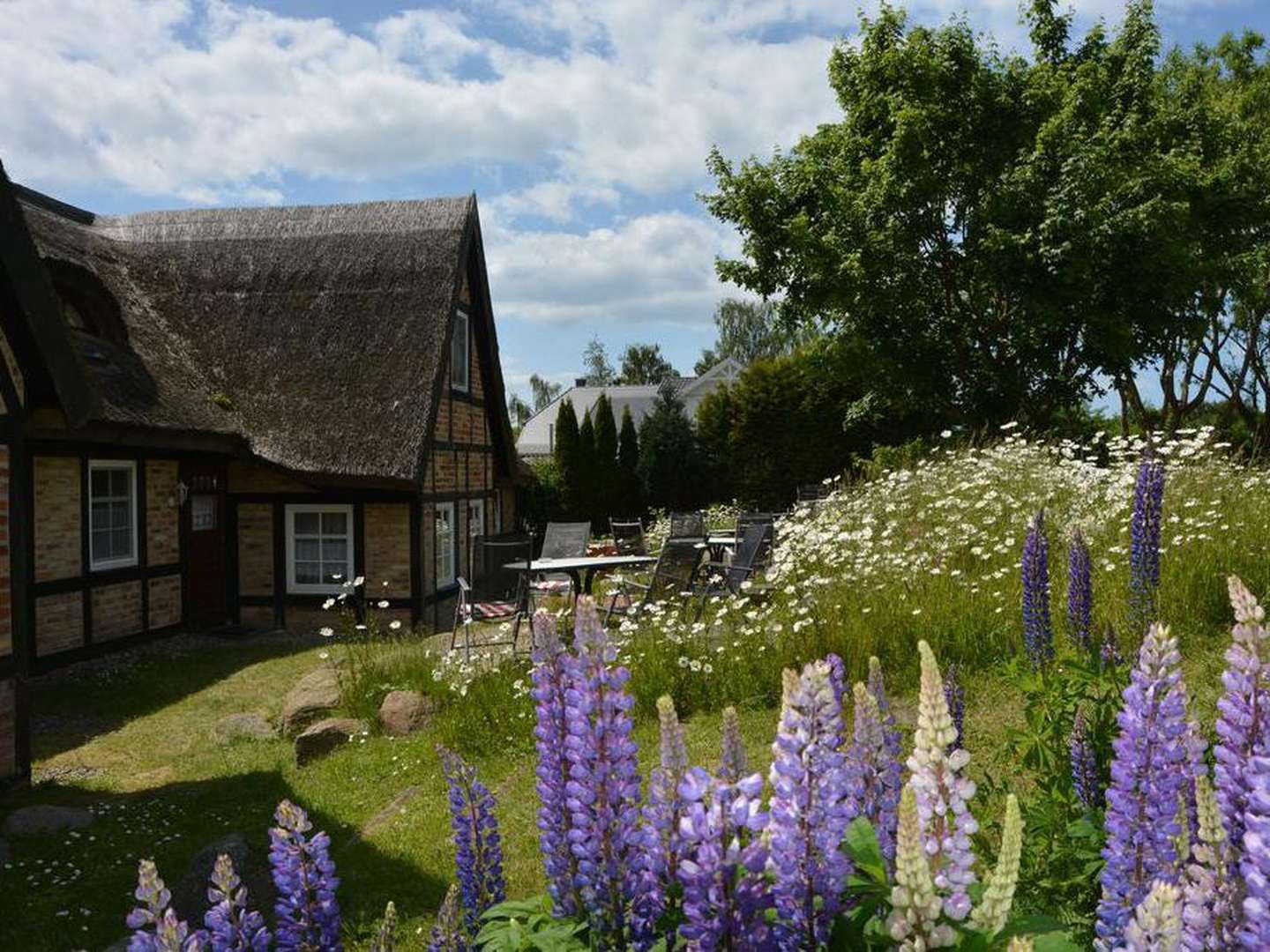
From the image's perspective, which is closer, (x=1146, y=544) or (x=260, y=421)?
(x=1146, y=544)

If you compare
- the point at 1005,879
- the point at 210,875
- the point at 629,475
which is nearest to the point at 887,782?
the point at 1005,879

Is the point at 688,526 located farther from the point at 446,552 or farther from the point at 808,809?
the point at 808,809

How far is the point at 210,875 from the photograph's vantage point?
4.35 m

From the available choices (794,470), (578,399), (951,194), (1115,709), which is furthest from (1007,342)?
(578,399)

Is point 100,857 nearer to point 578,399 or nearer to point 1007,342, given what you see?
point 1007,342

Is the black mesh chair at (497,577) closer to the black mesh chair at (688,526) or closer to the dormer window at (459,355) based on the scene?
the dormer window at (459,355)

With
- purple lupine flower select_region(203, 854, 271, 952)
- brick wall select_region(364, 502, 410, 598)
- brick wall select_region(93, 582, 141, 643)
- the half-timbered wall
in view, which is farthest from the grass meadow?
brick wall select_region(364, 502, 410, 598)

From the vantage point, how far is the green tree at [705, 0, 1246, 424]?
15836 mm

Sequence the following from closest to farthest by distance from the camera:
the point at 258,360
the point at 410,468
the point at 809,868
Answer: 1. the point at 809,868
2. the point at 410,468
3. the point at 258,360

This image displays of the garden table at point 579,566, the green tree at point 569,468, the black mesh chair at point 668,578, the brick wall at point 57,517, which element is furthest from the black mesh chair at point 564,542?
the green tree at point 569,468

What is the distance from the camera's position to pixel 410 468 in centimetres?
1312

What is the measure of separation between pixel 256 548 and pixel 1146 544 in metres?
12.6

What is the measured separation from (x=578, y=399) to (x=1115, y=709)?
46296mm

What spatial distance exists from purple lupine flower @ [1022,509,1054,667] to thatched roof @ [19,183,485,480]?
9928mm
